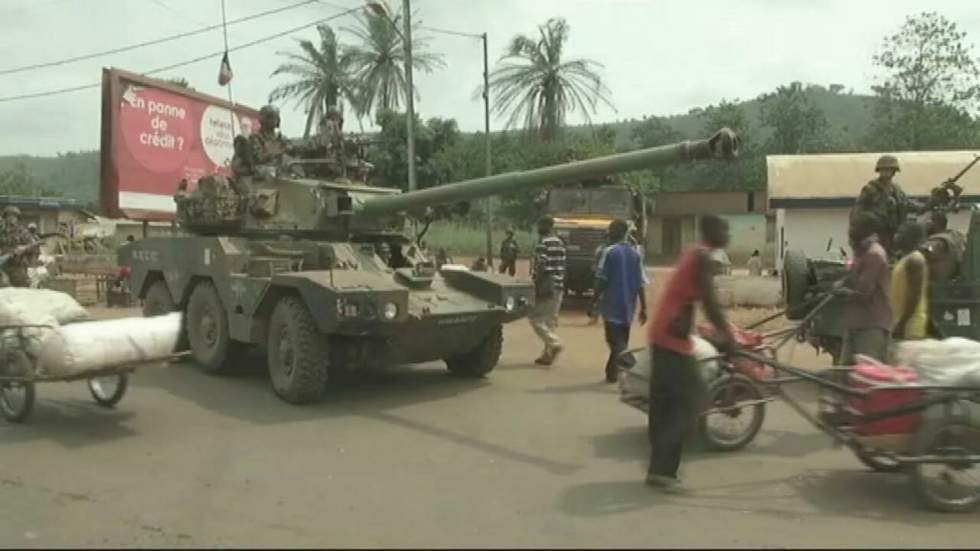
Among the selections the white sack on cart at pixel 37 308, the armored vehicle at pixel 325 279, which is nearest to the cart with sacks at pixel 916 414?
the armored vehicle at pixel 325 279

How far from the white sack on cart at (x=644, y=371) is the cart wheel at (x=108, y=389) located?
13.6 ft

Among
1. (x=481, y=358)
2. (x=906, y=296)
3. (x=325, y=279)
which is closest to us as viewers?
(x=906, y=296)

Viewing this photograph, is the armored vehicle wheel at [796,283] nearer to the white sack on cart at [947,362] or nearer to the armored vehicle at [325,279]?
the armored vehicle at [325,279]

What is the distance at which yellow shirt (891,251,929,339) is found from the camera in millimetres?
6910

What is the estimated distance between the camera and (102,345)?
7.22 metres

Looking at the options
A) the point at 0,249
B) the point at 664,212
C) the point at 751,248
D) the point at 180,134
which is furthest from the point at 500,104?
the point at 0,249

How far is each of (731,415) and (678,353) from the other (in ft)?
4.19

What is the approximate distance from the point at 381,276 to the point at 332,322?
111 centimetres

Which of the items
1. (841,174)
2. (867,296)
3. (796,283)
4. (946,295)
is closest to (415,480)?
(867,296)

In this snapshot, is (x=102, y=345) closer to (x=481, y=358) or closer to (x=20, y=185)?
(x=481, y=358)

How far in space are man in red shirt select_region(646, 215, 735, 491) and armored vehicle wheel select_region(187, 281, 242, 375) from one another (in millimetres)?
5412

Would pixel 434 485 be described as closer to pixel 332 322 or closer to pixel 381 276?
pixel 332 322

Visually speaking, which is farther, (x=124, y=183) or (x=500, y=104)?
(x=500, y=104)

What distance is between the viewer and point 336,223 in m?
10.0
